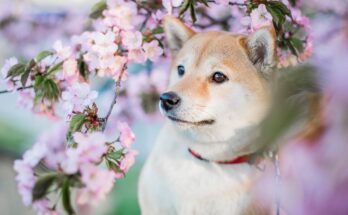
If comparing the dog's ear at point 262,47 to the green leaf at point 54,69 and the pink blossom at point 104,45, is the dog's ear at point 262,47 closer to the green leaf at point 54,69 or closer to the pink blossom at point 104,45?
the pink blossom at point 104,45

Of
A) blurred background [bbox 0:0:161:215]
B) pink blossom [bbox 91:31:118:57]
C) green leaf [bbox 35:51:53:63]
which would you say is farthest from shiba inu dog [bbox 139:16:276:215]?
blurred background [bbox 0:0:161:215]

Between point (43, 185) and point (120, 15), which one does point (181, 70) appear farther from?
point (43, 185)

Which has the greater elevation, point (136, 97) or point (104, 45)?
point (104, 45)

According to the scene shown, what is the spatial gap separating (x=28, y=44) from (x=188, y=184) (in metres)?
1.69

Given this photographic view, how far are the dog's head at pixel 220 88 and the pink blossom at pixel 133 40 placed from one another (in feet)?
0.23

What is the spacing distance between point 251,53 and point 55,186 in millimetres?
474

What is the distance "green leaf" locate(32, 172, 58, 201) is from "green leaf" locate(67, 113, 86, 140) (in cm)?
15

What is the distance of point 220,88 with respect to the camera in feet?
3.25

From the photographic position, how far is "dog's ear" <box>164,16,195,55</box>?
1.03 m

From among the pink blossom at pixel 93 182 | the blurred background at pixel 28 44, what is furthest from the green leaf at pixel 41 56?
the blurred background at pixel 28 44

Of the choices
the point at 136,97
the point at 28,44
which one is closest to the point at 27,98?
the point at 136,97

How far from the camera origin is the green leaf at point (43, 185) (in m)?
0.68

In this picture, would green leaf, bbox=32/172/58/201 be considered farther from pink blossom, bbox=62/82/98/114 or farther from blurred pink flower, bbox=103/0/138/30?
blurred pink flower, bbox=103/0/138/30

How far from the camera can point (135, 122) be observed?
6.07 feet
